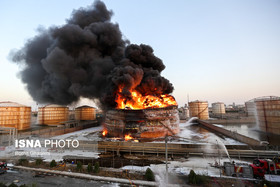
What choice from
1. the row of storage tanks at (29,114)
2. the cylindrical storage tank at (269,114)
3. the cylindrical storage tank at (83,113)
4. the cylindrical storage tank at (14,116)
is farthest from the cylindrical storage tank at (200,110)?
the cylindrical storage tank at (14,116)

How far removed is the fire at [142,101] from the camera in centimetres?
3344

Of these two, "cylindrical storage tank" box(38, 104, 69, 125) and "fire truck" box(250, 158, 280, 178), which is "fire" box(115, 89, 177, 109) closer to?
"fire truck" box(250, 158, 280, 178)

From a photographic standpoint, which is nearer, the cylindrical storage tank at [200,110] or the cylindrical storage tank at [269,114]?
the cylindrical storage tank at [269,114]

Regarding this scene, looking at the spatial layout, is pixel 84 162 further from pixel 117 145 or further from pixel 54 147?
pixel 54 147

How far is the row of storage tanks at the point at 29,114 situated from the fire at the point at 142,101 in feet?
91.6

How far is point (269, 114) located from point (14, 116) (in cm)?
6635

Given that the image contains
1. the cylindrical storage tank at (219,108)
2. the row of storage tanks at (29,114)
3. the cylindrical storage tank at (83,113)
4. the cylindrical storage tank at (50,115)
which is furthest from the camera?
the cylindrical storage tank at (219,108)

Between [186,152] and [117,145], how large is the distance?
35.2 feet

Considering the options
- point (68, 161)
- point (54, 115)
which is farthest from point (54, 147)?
point (54, 115)

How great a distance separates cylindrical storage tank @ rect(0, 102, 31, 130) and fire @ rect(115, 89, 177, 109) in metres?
29.2

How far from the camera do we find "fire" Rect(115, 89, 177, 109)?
33438 mm

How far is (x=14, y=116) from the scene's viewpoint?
3862 centimetres

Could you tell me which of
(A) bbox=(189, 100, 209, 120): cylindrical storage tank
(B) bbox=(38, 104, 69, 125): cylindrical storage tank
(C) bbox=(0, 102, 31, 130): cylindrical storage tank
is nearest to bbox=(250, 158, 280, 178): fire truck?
(C) bbox=(0, 102, 31, 130): cylindrical storage tank

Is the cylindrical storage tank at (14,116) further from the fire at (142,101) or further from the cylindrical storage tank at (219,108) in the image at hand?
Answer: the cylindrical storage tank at (219,108)
